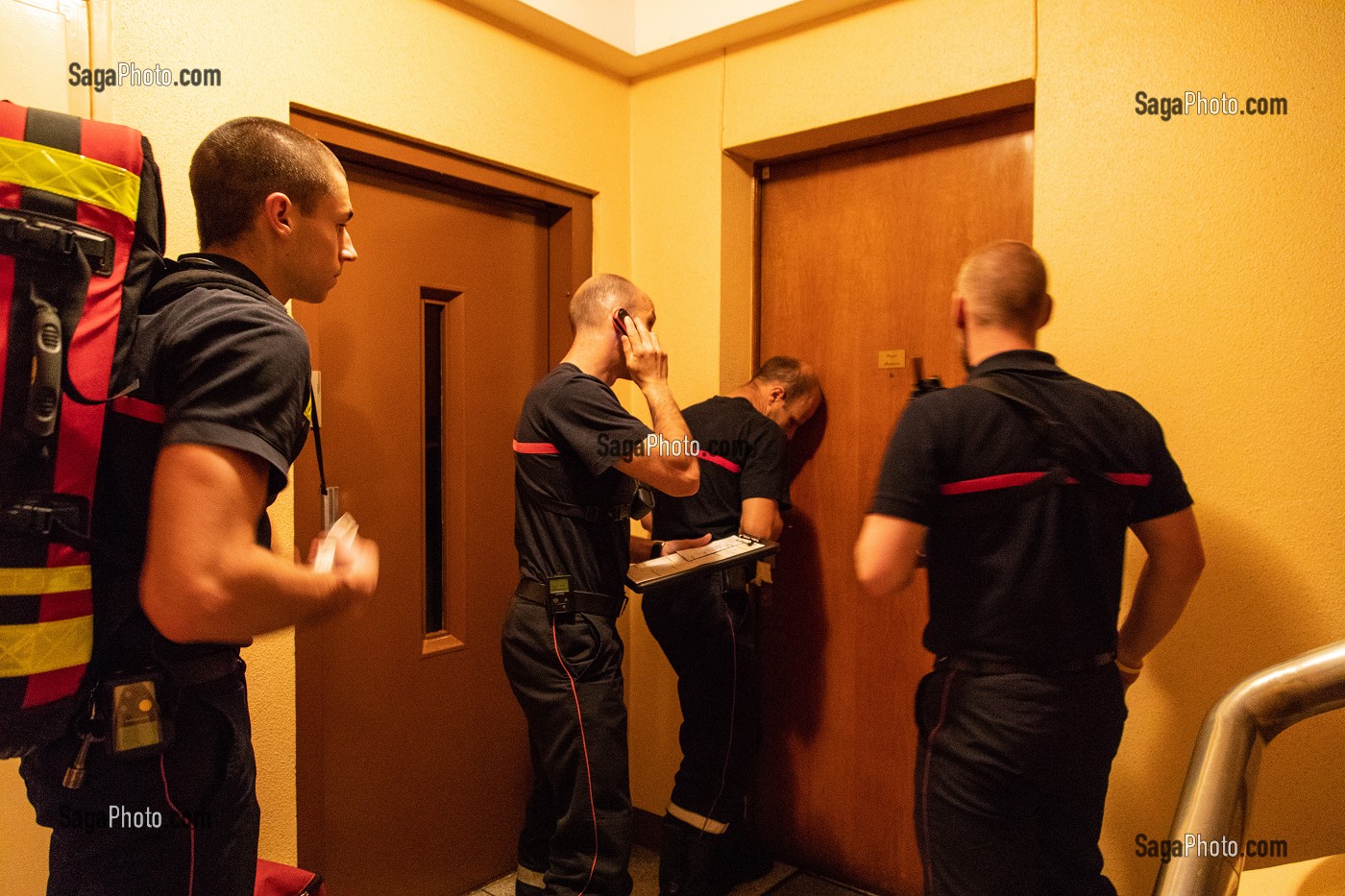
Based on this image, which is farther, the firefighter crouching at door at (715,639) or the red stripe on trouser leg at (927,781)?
the firefighter crouching at door at (715,639)

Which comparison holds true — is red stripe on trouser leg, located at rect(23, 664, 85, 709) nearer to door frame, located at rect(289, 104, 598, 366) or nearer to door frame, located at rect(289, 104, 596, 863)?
door frame, located at rect(289, 104, 596, 863)

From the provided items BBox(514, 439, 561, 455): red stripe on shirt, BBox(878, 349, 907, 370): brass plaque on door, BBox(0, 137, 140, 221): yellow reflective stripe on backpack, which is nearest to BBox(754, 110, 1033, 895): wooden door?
BBox(878, 349, 907, 370): brass plaque on door

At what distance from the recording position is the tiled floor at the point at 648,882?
7.97ft

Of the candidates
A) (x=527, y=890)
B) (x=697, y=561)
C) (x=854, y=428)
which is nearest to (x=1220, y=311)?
(x=854, y=428)

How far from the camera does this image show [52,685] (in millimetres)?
882

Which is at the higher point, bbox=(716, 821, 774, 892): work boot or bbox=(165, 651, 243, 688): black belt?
bbox=(165, 651, 243, 688): black belt

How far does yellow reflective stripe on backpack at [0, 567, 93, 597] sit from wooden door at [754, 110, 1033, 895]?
2.01 meters

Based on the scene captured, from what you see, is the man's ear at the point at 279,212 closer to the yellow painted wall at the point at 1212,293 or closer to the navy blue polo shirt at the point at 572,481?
the navy blue polo shirt at the point at 572,481

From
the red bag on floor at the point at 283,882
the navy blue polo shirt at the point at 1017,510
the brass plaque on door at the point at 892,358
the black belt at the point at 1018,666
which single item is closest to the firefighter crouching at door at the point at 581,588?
the red bag on floor at the point at 283,882

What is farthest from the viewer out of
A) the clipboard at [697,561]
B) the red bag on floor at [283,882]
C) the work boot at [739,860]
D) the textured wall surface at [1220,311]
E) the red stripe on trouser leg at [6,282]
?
the work boot at [739,860]

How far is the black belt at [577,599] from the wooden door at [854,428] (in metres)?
0.93

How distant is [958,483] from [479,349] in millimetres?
1558

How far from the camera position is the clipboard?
1.98 m

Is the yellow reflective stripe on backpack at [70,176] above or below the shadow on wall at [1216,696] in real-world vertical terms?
above
